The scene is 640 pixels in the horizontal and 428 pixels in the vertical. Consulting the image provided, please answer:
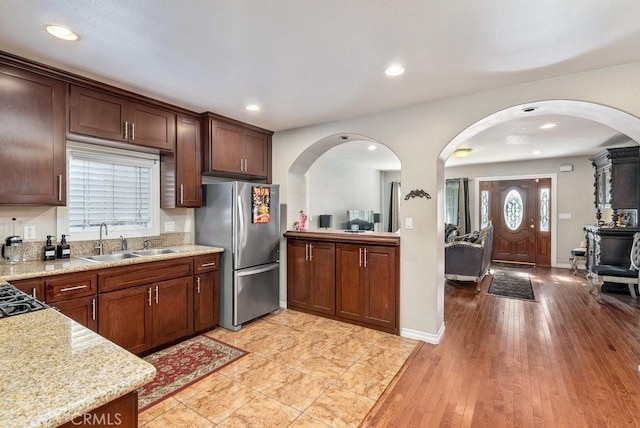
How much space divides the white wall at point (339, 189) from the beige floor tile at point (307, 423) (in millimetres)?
4284

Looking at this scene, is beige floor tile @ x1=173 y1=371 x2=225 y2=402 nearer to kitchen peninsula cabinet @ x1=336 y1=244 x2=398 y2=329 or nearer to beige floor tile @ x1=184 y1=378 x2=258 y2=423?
beige floor tile @ x1=184 y1=378 x2=258 y2=423

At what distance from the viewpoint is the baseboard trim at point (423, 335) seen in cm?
314

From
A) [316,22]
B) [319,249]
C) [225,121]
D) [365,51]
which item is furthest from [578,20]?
[225,121]

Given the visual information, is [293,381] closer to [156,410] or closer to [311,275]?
[156,410]

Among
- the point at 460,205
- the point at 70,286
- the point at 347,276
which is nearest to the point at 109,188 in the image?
the point at 70,286

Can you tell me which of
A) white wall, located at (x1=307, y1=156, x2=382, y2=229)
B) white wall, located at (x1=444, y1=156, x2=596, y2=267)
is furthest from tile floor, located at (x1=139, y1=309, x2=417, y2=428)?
white wall, located at (x1=444, y1=156, x2=596, y2=267)

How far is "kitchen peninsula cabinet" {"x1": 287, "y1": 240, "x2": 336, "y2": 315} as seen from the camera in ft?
12.4

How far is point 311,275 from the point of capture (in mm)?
3934

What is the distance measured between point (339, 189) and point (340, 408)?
5.76m

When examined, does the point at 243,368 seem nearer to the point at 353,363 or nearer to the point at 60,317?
the point at 353,363

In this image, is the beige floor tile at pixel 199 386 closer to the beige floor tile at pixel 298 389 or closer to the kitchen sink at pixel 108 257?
the beige floor tile at pixel 298 389

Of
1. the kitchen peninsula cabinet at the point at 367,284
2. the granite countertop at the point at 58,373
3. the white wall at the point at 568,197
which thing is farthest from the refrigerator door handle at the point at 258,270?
the white wall at the point at 568,197

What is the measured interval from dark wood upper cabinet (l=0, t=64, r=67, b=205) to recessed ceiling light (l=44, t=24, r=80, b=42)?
627 millimetres

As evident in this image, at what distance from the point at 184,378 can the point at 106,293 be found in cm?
93
